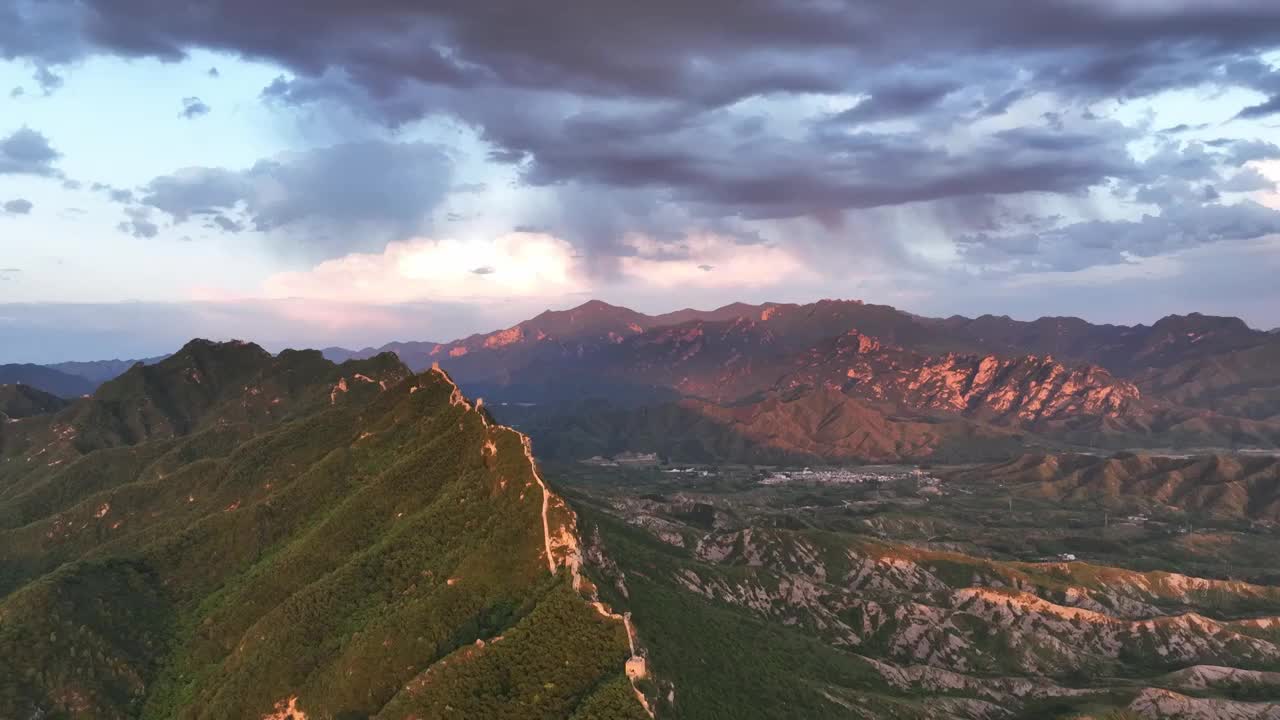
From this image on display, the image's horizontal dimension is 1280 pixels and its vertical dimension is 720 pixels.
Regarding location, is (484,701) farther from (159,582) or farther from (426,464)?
(159,582)

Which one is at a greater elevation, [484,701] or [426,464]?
[426,464]

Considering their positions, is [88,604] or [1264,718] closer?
[88,604]

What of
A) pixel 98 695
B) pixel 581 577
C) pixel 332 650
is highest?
pixel 581 577

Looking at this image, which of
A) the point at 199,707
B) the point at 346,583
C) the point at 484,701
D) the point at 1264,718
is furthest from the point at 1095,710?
the point at 199,707

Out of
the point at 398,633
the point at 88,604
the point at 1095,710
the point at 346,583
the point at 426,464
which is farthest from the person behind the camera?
the point at 1095,710

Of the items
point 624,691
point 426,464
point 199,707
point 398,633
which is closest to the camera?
point 624,691

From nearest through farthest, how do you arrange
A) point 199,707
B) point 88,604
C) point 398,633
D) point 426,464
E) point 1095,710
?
1. point 398,633
2. point 199,707
3. point 88,604
4. point 426,464
5. point 1095,710

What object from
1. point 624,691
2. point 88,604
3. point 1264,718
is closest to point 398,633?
point 624,691

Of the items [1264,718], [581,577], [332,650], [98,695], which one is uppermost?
[581,577]

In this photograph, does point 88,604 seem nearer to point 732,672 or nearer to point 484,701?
point 484,701
